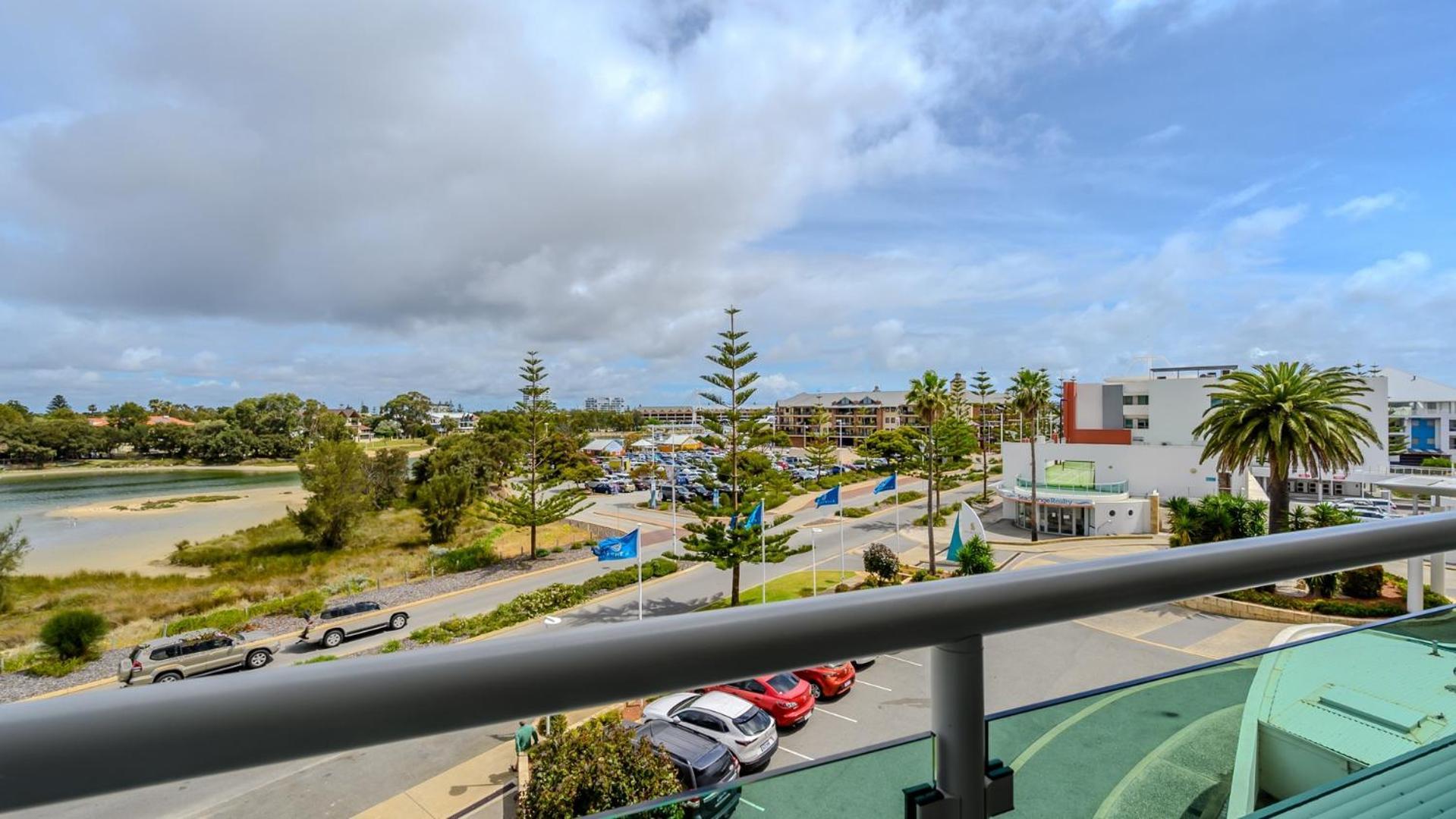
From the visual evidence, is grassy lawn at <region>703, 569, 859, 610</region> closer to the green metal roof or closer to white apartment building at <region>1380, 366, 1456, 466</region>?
the green metal roof

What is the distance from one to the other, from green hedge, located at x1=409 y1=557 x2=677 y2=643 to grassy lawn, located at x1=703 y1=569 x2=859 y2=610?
2.74 meters

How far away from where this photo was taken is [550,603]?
45.5ft

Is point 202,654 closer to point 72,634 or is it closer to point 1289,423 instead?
point 72,634

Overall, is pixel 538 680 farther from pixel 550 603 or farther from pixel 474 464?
pixel 474 464

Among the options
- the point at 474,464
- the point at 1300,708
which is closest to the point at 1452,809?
the point at 1300,708

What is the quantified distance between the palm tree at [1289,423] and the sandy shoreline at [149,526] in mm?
26950

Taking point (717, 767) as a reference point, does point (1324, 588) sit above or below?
below

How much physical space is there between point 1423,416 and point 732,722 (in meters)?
51.3

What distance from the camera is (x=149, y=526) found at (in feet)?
78.7

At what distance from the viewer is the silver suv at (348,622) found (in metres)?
11.9

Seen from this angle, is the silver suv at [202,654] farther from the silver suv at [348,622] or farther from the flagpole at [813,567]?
the flagpole at [813,567]

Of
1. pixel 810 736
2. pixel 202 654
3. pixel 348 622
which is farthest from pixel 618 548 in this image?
pixel 810 736

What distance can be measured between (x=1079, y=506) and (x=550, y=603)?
15048 mm

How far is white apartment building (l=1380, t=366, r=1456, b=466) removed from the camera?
1342 inches
